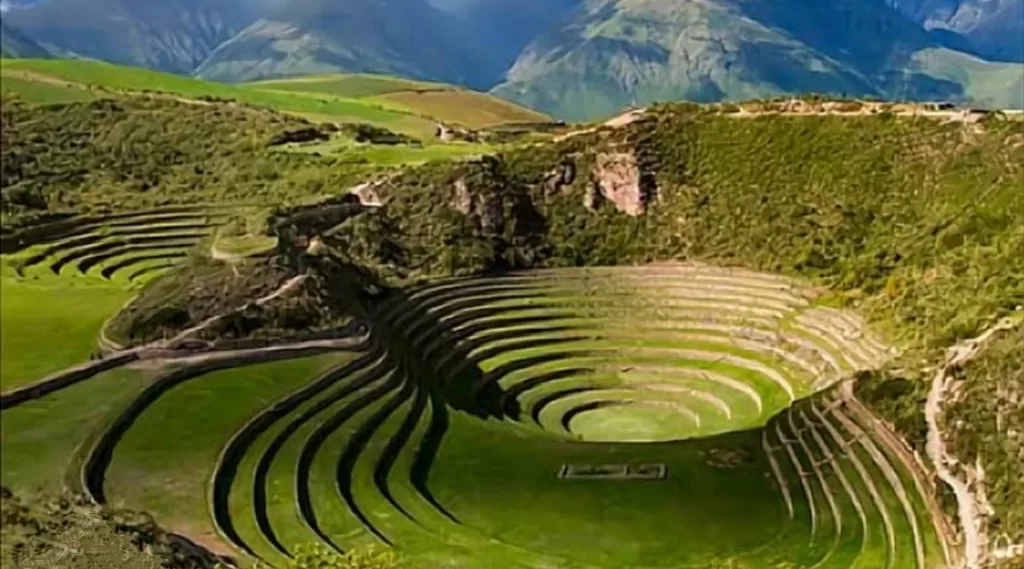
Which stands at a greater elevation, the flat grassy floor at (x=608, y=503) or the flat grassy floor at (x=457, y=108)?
the flat grassy floor at (x=457, y=108)

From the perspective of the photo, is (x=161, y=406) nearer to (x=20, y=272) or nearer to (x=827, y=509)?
(x=827, y=509)

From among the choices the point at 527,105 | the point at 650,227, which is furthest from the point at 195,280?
A: the point at 650,227

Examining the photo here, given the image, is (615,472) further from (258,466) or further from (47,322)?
(47,322)

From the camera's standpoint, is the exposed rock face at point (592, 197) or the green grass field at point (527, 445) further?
the exposed rock face at point (592, 197)

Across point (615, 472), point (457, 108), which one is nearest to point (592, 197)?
point (457, 108)

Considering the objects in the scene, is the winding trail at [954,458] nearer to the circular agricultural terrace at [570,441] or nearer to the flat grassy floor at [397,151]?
the circular agricultural terrace at [570,441]

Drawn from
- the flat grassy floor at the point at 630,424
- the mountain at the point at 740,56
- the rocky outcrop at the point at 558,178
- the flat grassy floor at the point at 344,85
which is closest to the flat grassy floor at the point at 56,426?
the mountain at the point at 740,56
